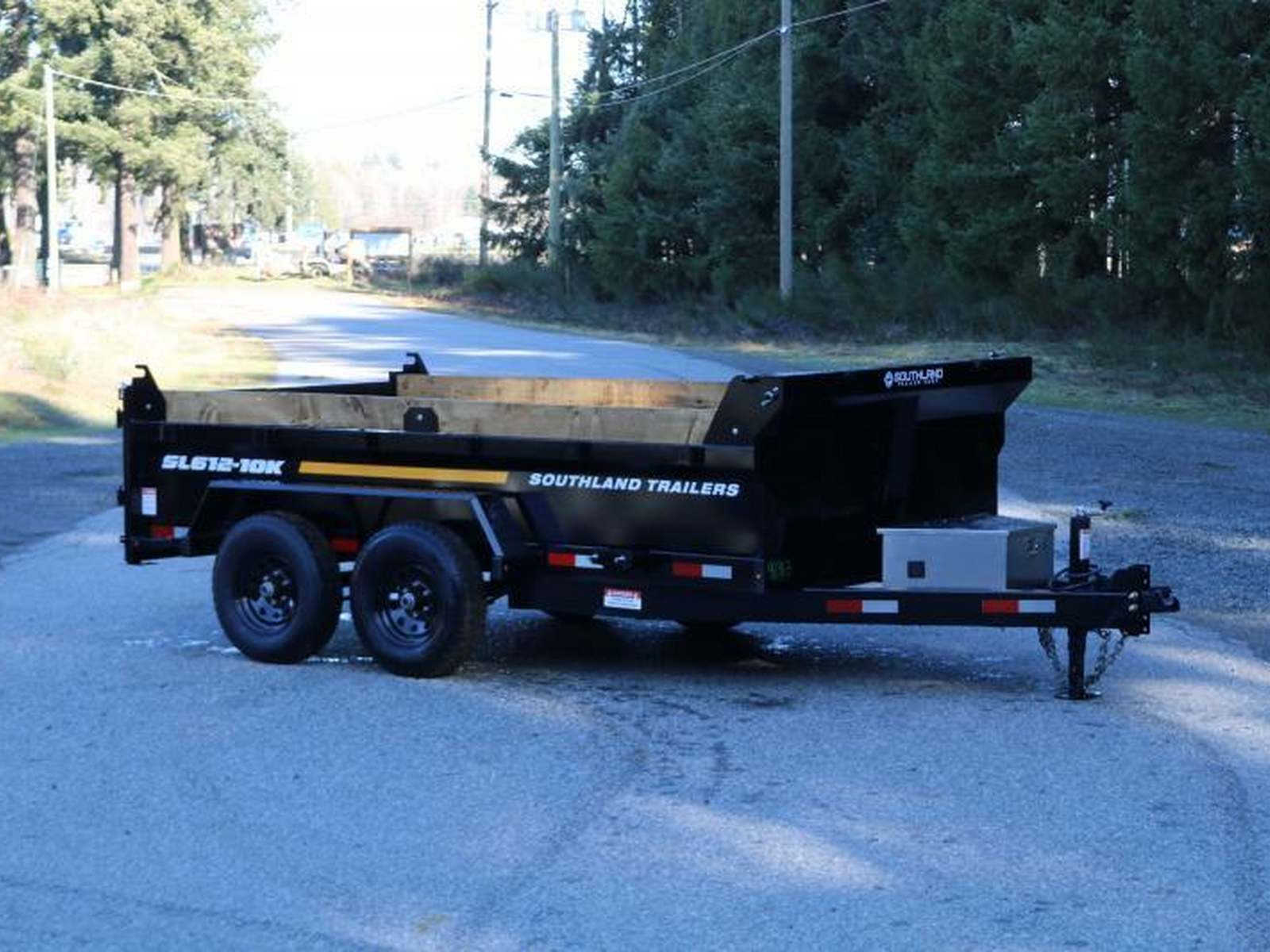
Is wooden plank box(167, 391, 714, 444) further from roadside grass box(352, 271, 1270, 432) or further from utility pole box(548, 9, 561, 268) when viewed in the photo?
utility pole box(548, 9, 561, 268)

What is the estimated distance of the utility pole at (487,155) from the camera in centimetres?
7762

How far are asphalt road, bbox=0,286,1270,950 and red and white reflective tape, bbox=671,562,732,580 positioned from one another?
59cm

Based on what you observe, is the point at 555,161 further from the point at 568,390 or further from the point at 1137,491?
the point at 568,390

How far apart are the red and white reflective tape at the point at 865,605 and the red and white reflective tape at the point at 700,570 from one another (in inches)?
19.8

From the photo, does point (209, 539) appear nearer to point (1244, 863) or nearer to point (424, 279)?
point (1244, 863)

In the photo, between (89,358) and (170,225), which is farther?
(170,225)

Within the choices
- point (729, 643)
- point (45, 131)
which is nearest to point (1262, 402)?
point (729, 643)

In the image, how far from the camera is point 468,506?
10.0m

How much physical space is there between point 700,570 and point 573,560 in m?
0.67

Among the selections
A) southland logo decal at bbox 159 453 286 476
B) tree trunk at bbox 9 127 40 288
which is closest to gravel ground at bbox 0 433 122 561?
southland logo decal at bbox 159 453 286 476

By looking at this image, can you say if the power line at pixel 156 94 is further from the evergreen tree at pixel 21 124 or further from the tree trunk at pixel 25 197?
the tree trunk at pixel 25 197

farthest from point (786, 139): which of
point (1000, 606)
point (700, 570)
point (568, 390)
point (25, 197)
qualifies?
point (25, 197)

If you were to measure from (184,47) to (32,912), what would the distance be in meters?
88.8

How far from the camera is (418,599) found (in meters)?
10.1
